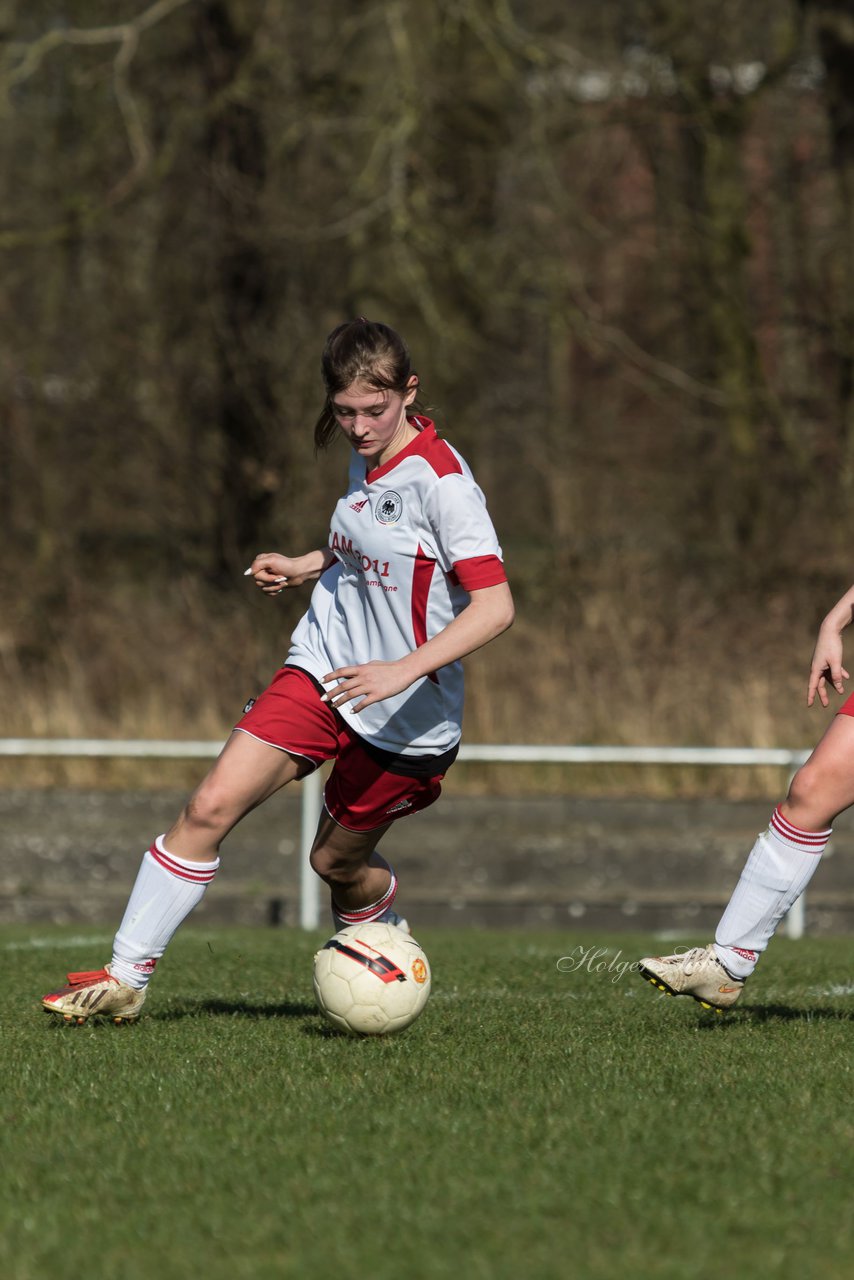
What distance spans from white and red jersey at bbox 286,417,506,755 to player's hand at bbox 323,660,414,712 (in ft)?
1.28

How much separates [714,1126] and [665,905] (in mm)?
8629

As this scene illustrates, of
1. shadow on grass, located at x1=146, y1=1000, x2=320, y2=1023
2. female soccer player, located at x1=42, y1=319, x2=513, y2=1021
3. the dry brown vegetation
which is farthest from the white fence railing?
female soccer player, located at x1=42, y1=319, x2=513, y2=1021

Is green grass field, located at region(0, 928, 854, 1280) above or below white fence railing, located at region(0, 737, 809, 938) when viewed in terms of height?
above

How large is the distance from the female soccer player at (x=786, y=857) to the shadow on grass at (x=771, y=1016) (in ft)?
0.78

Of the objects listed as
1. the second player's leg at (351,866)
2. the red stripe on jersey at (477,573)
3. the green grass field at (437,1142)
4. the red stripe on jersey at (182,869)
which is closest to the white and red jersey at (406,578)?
the red stripe on jersey at (477,573)

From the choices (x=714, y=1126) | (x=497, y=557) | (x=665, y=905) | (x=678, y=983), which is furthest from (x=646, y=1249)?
(x=665, y=905)

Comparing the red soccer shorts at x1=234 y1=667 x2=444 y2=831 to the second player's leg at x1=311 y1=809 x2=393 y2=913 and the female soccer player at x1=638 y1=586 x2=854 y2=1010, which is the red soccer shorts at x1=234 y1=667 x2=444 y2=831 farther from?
the female soccer player at x1=638 y1=586 x2=854 y2=1010

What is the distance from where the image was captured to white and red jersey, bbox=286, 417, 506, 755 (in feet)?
16.9

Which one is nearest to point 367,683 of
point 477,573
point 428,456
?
point 477,573

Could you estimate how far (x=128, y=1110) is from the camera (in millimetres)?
4113

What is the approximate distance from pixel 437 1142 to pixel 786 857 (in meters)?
1.79

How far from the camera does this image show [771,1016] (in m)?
5.62

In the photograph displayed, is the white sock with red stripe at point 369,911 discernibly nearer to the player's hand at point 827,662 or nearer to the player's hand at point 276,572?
the player's hand at point 276,572

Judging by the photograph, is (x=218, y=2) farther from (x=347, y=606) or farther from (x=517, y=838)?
(x=347, y=606)
